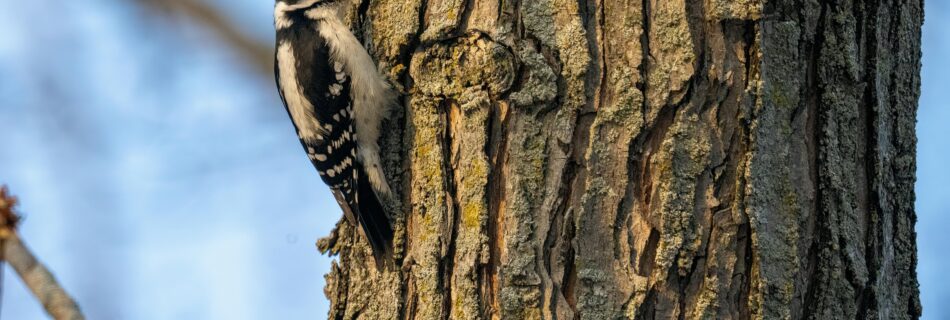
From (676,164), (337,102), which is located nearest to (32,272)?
(676,164)

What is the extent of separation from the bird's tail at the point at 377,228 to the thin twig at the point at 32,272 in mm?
1560

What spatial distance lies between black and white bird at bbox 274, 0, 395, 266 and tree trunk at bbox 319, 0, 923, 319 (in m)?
0.43

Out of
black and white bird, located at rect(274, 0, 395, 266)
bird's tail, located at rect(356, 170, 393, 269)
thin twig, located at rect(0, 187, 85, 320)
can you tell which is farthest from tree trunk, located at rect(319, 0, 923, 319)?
thin twig, located at rect(0, 187, 85, 320)

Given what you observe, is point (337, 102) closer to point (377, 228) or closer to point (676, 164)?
point (377, 228)

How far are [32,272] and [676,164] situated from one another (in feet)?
5.05

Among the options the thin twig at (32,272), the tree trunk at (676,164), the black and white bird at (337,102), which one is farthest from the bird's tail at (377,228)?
the thin twig at (32,272)

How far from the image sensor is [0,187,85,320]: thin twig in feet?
3.85

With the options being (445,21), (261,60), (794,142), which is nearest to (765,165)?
(794,142)

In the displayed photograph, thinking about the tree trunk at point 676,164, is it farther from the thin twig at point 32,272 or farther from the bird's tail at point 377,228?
the thin twig at point 32,272

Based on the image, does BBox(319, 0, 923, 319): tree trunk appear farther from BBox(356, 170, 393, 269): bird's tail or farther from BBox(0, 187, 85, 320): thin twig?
BBox(0, 187, 85, 320): thin twig

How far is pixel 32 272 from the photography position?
120 cm

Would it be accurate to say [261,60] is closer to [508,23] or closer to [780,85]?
[508,23]

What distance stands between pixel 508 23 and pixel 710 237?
72 centimetres

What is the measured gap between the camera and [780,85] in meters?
2.41
